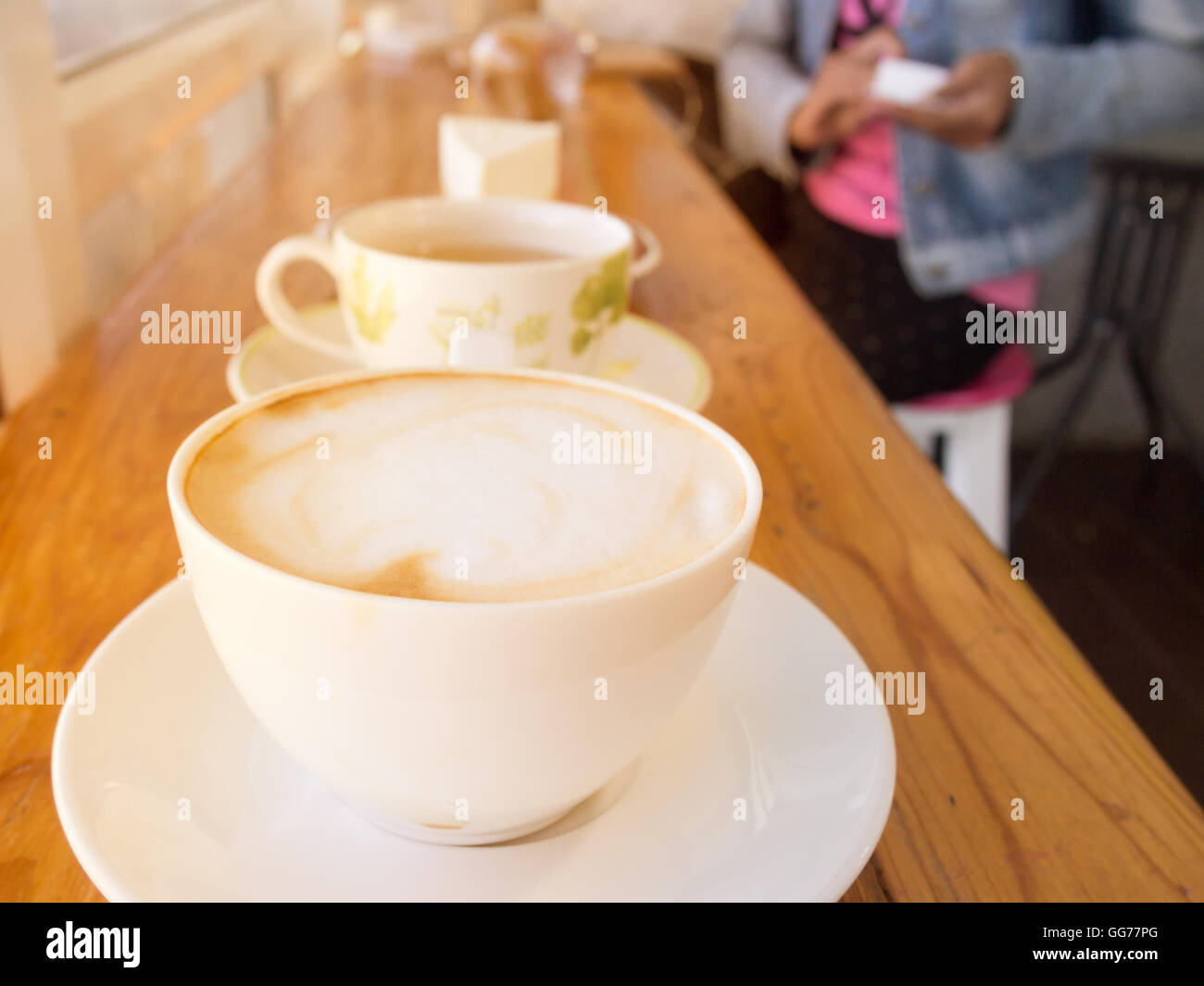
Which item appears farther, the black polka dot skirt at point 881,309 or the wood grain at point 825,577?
the black polka dot skirt at point 881,309

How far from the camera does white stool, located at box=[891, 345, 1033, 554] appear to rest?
130cm

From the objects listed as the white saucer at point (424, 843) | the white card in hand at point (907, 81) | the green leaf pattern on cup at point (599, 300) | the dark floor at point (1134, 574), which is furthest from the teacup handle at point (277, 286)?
the dark floor at point (1134, 574)

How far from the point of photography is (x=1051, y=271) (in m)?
3.06

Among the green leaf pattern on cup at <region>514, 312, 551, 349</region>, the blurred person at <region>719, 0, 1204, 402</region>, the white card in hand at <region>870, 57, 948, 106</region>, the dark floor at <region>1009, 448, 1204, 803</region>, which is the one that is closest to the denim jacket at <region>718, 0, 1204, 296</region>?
the blurred person at <region>719, 0, 1204, 402</region>

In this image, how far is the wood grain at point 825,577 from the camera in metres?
0.32

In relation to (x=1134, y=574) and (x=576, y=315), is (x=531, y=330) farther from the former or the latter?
(x=1134, y=574)

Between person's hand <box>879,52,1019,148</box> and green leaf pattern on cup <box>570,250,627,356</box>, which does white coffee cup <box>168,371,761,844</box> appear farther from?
person's hand <box>879,52,1019,148</box>

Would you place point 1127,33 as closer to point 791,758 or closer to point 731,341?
point 731,341

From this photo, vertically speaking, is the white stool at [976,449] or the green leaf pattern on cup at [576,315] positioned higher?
the green leaf pattern on cup at [576,315]

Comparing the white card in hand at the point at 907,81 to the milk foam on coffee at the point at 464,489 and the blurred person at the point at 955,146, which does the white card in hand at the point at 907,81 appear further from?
the milk foam on coffee at the point at 464,489

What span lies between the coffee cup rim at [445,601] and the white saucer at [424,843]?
62 mm

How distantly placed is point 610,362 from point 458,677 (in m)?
0.36
